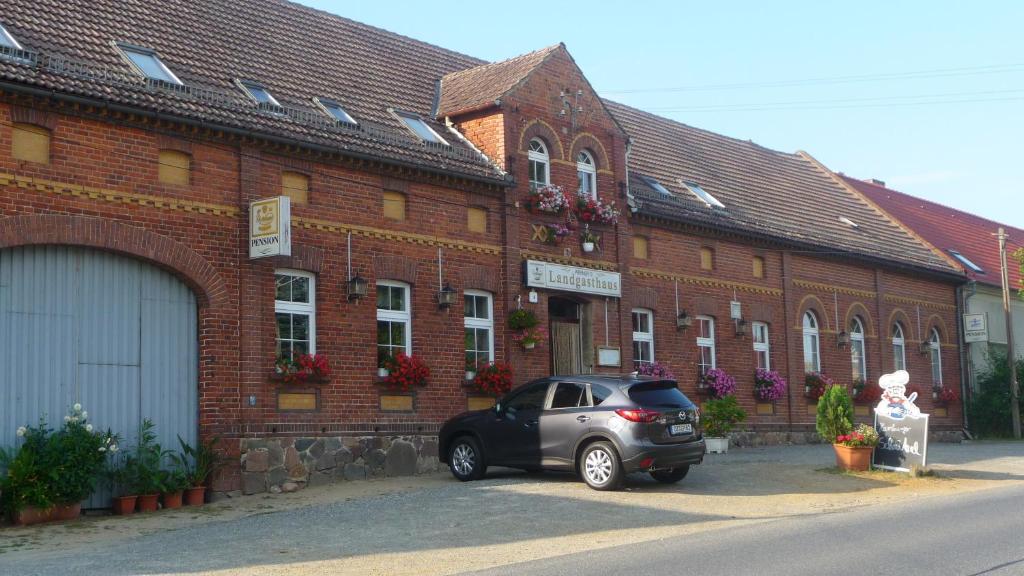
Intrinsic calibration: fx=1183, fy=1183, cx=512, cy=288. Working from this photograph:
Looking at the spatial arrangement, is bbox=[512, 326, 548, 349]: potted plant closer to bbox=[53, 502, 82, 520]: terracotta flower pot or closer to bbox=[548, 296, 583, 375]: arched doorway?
bbox=[548, 296, 583, 375]: arched doorway

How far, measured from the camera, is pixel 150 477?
55.4ft

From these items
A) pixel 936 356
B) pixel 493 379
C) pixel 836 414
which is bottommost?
pixel 836 414

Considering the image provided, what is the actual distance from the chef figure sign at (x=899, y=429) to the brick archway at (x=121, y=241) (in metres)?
11.1

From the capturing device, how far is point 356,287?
19922 mm

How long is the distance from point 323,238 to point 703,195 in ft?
42.3

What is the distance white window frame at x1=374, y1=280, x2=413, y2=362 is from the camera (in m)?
20.9

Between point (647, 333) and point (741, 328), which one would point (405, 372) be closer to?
point (647, 333)

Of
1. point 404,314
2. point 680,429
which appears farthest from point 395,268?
point 680,429

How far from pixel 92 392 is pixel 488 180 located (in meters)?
8.73

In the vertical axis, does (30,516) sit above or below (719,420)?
below

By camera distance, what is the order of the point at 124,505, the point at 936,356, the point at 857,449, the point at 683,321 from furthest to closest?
1. the point at 936,356
2. the point at 683,321
3. the point at 857,449
4. the point at 124,505

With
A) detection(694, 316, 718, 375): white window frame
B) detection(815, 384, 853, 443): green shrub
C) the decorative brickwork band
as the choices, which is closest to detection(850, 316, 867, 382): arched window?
detection(694, 316, 718, 375): white window frame

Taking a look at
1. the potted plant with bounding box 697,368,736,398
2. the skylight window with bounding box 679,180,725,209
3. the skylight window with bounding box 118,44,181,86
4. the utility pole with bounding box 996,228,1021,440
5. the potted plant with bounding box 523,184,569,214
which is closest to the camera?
the skylight window with bounding box 118,44,181,86

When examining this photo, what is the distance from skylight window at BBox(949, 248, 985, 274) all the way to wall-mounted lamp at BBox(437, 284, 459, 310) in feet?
76.8
